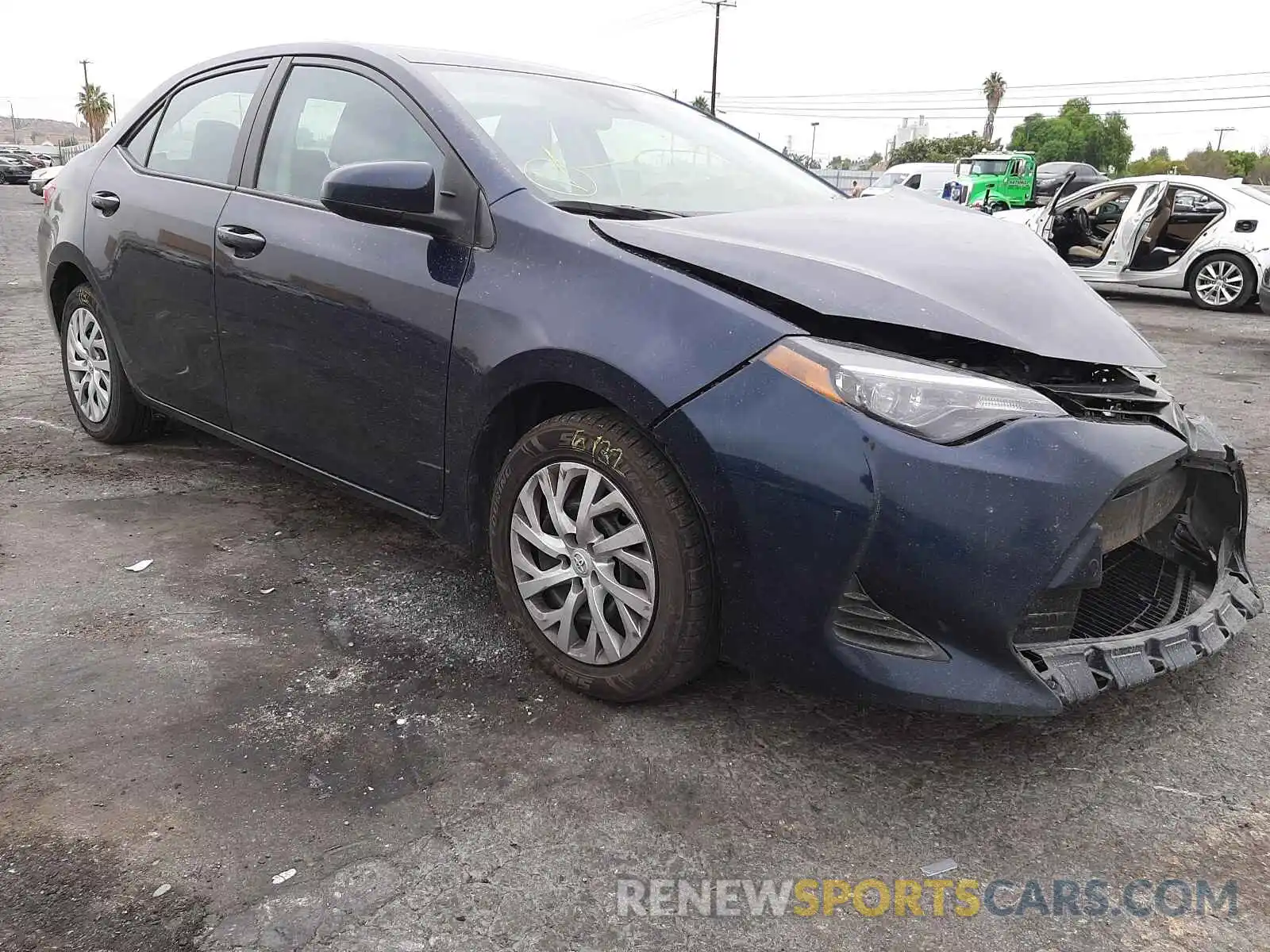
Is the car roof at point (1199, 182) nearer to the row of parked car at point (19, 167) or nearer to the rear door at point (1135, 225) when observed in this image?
the rear door at point (1135, 225)

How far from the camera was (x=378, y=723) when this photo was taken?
2447 mm

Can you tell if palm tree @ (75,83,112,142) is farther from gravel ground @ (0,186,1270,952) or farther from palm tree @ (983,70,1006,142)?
gravel ground @ (0,186,1270,952)

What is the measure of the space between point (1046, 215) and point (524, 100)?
10.6m

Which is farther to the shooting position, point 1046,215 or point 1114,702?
point 1046,215

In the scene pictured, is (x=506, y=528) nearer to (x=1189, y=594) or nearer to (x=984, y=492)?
(x=984, y=492)

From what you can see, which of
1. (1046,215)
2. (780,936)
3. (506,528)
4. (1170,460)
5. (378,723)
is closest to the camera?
(780,936)

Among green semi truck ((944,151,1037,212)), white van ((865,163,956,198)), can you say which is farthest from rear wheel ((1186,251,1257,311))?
white van ((865,163,956,198))

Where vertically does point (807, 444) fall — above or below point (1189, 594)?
above

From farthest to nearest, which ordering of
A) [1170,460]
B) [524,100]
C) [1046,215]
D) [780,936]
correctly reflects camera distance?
[1046,215] < [524,100] < [1170,460] < [780,936]

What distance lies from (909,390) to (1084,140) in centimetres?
8225

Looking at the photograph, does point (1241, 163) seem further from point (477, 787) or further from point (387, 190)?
point (477, 787)

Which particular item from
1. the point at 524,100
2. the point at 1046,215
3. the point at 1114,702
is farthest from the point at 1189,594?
the point at 1046,215

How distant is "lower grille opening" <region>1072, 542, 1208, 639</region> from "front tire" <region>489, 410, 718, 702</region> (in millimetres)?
857

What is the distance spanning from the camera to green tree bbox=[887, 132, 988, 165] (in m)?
59.2
